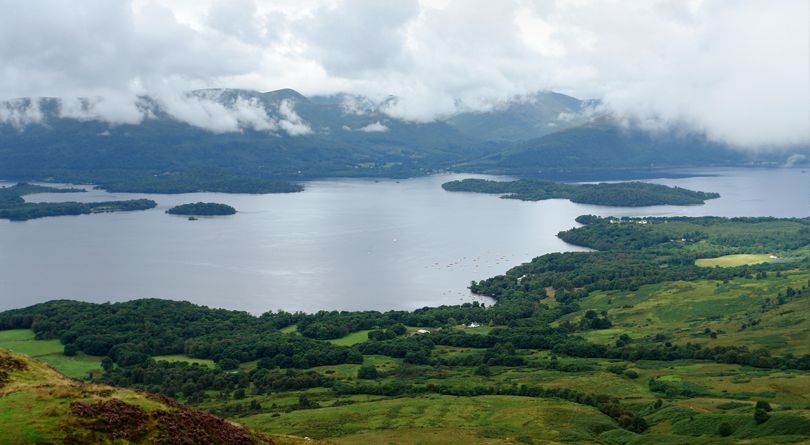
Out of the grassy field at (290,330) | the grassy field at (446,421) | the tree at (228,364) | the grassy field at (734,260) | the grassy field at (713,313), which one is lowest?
the tree at (228,364)

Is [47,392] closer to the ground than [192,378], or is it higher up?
higher up

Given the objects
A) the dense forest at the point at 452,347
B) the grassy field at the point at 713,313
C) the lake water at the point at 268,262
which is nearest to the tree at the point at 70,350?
the dense forest at the point at 452,347

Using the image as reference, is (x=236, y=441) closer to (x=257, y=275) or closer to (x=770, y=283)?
(x=770, y=283)

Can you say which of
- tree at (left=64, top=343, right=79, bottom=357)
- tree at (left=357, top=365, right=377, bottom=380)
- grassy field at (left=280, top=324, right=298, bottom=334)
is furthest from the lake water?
tree at (left=357, top=365, right=377, bottom=380)

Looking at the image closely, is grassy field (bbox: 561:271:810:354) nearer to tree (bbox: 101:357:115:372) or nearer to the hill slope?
tree (bbox: 101:357:115:372)

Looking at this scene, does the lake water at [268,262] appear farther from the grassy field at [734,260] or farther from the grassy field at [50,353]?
the grassy field at [734,260]

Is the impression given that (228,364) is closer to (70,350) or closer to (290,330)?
(290,330)

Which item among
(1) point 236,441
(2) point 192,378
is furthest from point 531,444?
(2) point 192,378
